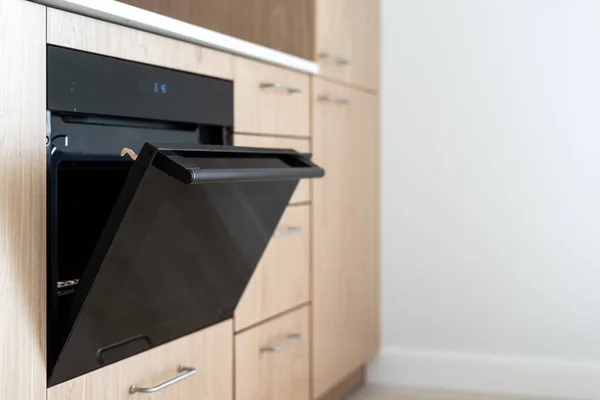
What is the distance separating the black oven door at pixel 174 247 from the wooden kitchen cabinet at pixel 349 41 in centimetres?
86

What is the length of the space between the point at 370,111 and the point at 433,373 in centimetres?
103

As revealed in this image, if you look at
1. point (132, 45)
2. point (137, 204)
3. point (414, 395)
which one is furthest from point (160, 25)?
point (414, 395)

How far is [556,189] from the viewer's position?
112 inches

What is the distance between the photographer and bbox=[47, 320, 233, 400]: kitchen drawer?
140 cm

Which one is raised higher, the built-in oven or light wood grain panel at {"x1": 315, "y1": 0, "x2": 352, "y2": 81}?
light wood grain panel at {"x1": 315, "y1": 0, "x2": 352, "y2": 81}

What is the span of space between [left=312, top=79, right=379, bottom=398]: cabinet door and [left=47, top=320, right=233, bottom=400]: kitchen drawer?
0.60 meters

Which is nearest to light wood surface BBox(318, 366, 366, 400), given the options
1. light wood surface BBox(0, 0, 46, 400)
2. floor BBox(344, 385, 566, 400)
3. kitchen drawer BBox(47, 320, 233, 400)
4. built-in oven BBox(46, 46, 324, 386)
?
floor BBox(344, 385, 566, 400)

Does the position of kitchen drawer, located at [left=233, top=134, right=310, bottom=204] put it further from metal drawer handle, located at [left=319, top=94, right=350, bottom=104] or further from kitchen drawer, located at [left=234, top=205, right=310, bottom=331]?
metal drawer handle, located at [left=319, top=94, right=350, bottom=104]

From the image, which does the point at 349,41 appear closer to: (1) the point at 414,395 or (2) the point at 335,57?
(2) the point at 335,57

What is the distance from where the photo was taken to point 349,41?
2697 mm

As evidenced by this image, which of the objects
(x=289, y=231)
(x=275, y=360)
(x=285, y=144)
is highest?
(x=285, y=144)

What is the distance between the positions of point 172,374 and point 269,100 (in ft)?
2.49

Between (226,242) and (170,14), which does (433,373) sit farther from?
(170,14)

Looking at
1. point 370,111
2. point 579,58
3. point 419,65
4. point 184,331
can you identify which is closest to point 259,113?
point 184,331
